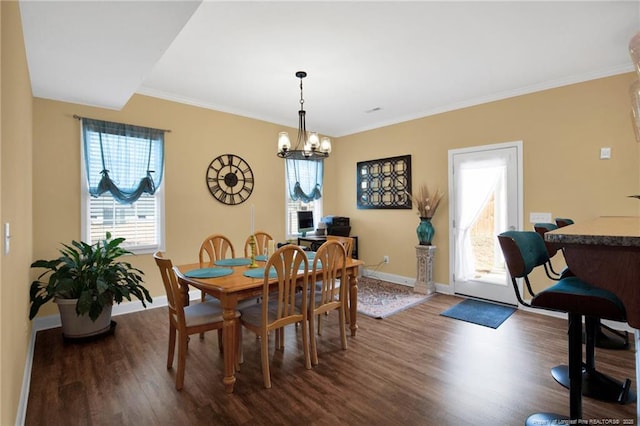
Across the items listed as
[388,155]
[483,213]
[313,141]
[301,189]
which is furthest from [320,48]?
[483,213]

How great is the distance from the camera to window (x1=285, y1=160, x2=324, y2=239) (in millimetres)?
5297

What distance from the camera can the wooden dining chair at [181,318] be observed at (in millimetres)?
2160

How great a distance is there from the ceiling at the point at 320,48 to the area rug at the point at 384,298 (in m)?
2.70

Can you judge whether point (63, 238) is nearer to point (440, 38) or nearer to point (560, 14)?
point (440, 38)

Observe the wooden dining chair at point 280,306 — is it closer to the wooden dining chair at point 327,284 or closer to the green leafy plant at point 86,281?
the wooden dining chair at point 327,284

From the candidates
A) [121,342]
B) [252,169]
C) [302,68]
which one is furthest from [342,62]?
[121,342]

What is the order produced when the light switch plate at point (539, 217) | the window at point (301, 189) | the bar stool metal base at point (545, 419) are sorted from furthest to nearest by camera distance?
the window at point (301, 189) < the light switch plate at point (539, 217) < the bar stool metal base at point (545, 419)

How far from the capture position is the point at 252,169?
4.79m

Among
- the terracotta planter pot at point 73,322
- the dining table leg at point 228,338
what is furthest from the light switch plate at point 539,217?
the terracotta planter pot at point 73,322

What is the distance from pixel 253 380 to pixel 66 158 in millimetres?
3058

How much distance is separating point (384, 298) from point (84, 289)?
11.2 feet

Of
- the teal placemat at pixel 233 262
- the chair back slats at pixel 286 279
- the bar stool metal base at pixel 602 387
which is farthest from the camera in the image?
the teal placemat at pixel 233 262

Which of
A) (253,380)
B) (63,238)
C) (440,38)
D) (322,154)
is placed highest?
(440,38)

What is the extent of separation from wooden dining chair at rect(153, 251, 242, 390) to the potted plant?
0.94 metres
